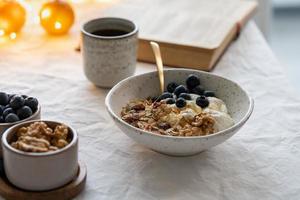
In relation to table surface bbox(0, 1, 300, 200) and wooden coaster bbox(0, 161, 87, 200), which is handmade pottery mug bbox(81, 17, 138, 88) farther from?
wooden coaster bbox(0, 161, 87, 200)

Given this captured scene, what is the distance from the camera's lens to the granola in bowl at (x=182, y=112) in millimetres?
836

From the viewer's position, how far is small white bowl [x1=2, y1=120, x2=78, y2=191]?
0.71 meters

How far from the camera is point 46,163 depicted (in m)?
0.72

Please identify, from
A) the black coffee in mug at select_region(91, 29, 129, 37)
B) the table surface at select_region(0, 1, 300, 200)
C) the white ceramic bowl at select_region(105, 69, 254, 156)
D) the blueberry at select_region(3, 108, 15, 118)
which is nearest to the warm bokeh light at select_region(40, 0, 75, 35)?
the table surface at select_region(0, 1, 300, 200)

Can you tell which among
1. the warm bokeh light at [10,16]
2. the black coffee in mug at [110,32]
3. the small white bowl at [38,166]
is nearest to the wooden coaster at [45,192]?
the small white bowl at [38,166]

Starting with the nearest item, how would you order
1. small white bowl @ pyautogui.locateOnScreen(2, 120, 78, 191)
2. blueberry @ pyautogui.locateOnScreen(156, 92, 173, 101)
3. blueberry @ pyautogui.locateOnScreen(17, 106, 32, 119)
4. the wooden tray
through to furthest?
small white bowl @ pyautogui.locateOnScreen(2, 120, 78, 191), blueberry @ pyautogui.locateOnScreen(17, 106, 32, 119), blueberry @ pyautogui.locateOnScreen(156, 92, 173, 101), the wooden tray

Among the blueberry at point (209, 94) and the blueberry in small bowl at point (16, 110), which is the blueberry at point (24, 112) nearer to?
the blueberry in small bowl at point (16, 110)

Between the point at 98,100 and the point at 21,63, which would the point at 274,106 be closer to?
the point at 98,100

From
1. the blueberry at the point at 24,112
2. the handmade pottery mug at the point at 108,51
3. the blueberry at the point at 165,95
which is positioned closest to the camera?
the blueberry at the point at 24,112

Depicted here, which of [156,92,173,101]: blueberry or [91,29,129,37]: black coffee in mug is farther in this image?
[91,29,129,37]: black coffee in mug

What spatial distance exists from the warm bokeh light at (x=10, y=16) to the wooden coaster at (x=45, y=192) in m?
0.54

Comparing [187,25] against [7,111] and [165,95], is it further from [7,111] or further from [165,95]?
[7,111]

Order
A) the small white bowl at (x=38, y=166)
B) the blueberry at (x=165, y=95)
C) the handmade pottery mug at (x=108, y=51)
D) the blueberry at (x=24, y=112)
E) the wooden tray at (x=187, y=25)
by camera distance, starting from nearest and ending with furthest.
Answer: the small white bowl at (x=38, y=166) < the blueberry at (x=24, y=112) < the blueberry at (x=165, y=95) < the handmade pottery mug at (x=108, y=51) < the wooden tray at (x=187, y=25)

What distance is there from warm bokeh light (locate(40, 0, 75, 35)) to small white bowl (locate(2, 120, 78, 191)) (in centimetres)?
53
